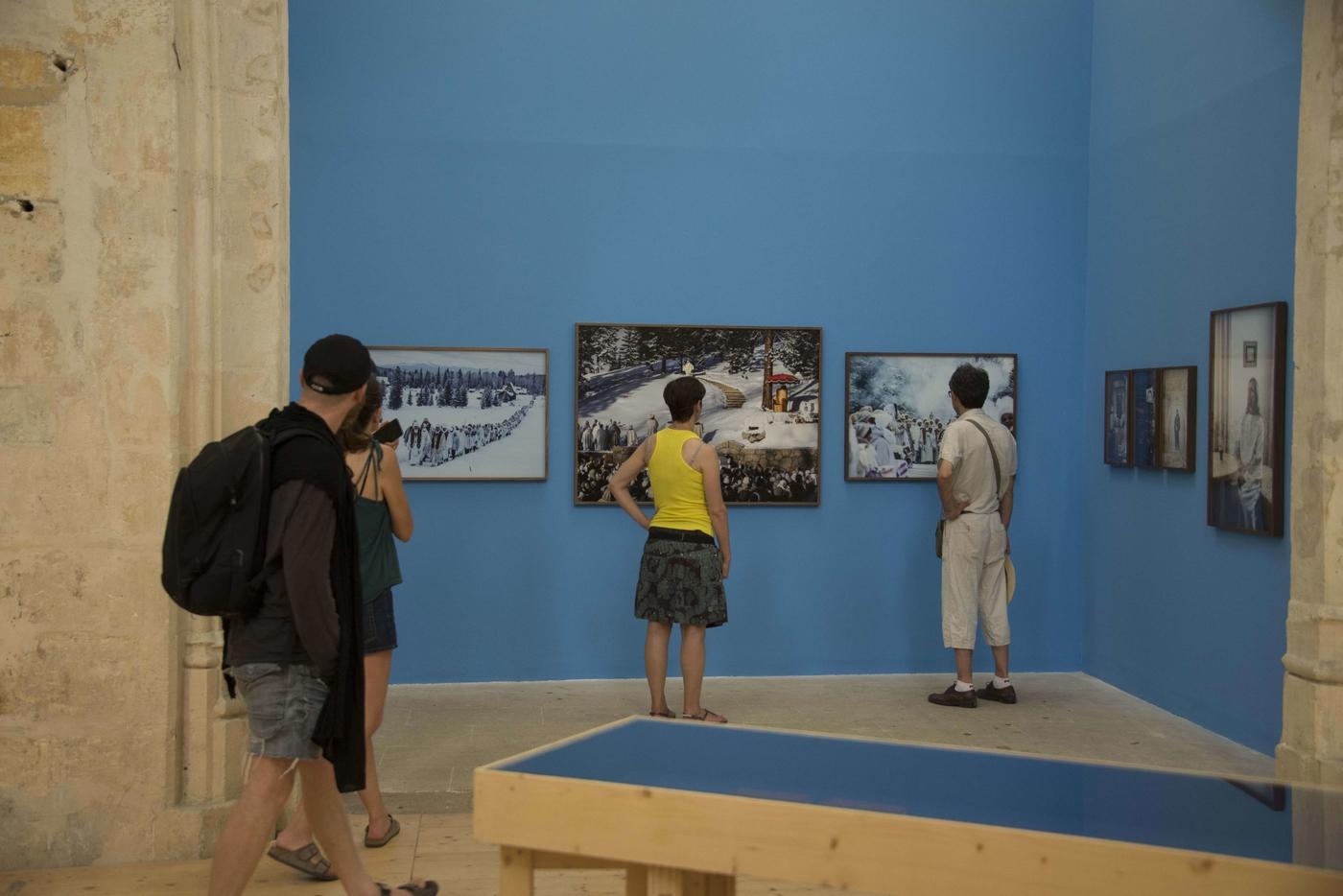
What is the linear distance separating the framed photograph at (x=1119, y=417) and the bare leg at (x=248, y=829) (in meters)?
5.54

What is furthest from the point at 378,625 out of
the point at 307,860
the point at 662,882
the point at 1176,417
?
the point at 1176,417

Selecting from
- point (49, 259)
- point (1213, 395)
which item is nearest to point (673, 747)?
point (49, 259)


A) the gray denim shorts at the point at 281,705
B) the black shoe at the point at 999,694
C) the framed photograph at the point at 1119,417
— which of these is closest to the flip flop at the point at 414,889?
the gray denim shorts at the point at 281,705

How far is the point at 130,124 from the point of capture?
200 inches

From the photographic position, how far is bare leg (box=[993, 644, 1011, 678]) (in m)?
7.79

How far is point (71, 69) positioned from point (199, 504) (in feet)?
7.05

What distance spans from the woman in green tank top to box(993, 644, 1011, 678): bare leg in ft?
12.7

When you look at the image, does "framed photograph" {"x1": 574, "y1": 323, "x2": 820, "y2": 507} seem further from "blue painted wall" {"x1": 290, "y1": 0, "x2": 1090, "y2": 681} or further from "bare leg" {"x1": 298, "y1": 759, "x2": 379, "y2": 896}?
"bare leg" {"x1": 298, "y1": 759, "x2": 379, "y2": 896}

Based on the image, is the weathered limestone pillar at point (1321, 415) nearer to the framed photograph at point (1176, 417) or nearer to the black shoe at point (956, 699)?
the framed photograph at point (1176, 417)

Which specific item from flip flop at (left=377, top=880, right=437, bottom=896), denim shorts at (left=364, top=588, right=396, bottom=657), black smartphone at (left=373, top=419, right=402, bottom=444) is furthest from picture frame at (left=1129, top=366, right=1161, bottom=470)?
flip flop at (left=377, top=880, right=437, bottom=896)

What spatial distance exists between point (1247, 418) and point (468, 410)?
4234 millimetres

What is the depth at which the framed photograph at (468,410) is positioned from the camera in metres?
8.08

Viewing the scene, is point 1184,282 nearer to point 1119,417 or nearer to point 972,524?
point 1119,417

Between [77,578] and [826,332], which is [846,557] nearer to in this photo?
[826,332]
